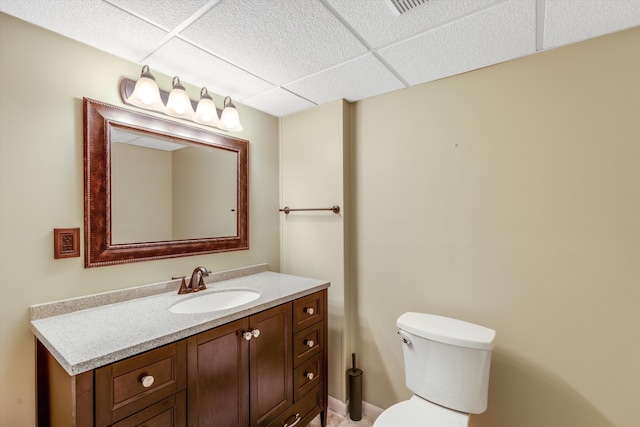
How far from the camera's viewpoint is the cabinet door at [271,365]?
1424 mm

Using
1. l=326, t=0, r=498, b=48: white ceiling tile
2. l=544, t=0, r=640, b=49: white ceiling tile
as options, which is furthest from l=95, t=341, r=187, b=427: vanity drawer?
l=544, t=0, r=640, b=49: white ceiling tile

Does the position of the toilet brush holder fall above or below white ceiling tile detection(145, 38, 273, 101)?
below

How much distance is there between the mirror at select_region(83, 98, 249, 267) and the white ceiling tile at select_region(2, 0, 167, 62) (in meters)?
0.29

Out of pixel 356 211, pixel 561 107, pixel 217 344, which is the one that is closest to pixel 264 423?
pixel 217 344

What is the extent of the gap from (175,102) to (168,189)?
0.50 metres

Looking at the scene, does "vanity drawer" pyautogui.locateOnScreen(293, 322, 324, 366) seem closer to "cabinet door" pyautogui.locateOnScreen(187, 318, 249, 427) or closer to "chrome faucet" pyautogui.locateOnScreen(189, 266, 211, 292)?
"cabinet door" pyautogui.locateOnScreen(187, 318, 249, 427)

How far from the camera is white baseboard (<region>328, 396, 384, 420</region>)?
79.8 inches

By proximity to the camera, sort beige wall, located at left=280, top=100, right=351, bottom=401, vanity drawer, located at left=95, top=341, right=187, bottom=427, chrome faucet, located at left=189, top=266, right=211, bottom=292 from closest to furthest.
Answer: vanity drawer, located at left=95, top=341, right=187, bottom=427
chrome faucet, located at left=189, top=266, right=211, bottom=292
beige wall, located at left=280, top=100, right=351, bottom=401

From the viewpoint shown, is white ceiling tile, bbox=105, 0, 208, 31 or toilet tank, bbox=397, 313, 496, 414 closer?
white ceiling tile, bbox=105, 0, 208, 31

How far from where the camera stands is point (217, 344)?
1268 mm

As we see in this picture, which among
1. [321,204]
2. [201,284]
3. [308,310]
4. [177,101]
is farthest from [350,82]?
[201,284]

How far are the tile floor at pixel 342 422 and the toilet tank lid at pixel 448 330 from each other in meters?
0.89

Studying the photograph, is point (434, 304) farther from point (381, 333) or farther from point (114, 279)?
point (114, 279)

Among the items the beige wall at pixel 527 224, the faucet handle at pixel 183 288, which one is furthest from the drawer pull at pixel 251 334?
the beige wall at pixel 527 224
